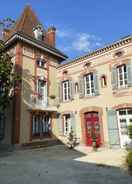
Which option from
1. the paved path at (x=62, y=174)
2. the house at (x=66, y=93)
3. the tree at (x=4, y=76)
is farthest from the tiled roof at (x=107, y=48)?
the paved path at (x=62, y=174)

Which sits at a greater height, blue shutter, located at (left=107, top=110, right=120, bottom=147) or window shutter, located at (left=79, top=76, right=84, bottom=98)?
window shutter, located at (left=79, top=76, right=84, bottom=98)

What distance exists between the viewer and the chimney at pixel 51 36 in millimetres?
17894

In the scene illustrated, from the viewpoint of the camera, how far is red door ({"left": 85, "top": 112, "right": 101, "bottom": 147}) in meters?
13.1

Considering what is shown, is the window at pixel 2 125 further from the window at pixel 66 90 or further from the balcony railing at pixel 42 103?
the window at pixel 66 90

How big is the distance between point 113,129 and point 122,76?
3363 millimetres

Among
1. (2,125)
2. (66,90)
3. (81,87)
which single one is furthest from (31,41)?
(2,125)

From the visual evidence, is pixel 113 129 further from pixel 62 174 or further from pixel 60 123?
pixel 62 174

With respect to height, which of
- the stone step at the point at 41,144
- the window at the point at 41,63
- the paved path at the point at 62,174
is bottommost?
the paved path at the point at 62,174

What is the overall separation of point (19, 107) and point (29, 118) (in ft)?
3.78

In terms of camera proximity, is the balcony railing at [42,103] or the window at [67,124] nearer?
the balcony railing at [42,103]

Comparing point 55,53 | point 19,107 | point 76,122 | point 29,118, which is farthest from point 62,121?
point 55,53

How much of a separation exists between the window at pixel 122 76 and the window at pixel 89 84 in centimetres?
204

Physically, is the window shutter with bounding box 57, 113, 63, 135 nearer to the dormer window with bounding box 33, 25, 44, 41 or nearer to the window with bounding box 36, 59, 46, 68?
the window with bounding box 36, 59, 46, 68

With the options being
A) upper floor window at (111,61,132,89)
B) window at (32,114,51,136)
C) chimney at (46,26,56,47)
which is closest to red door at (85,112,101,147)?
upper floor window at (111,61,132,89)
